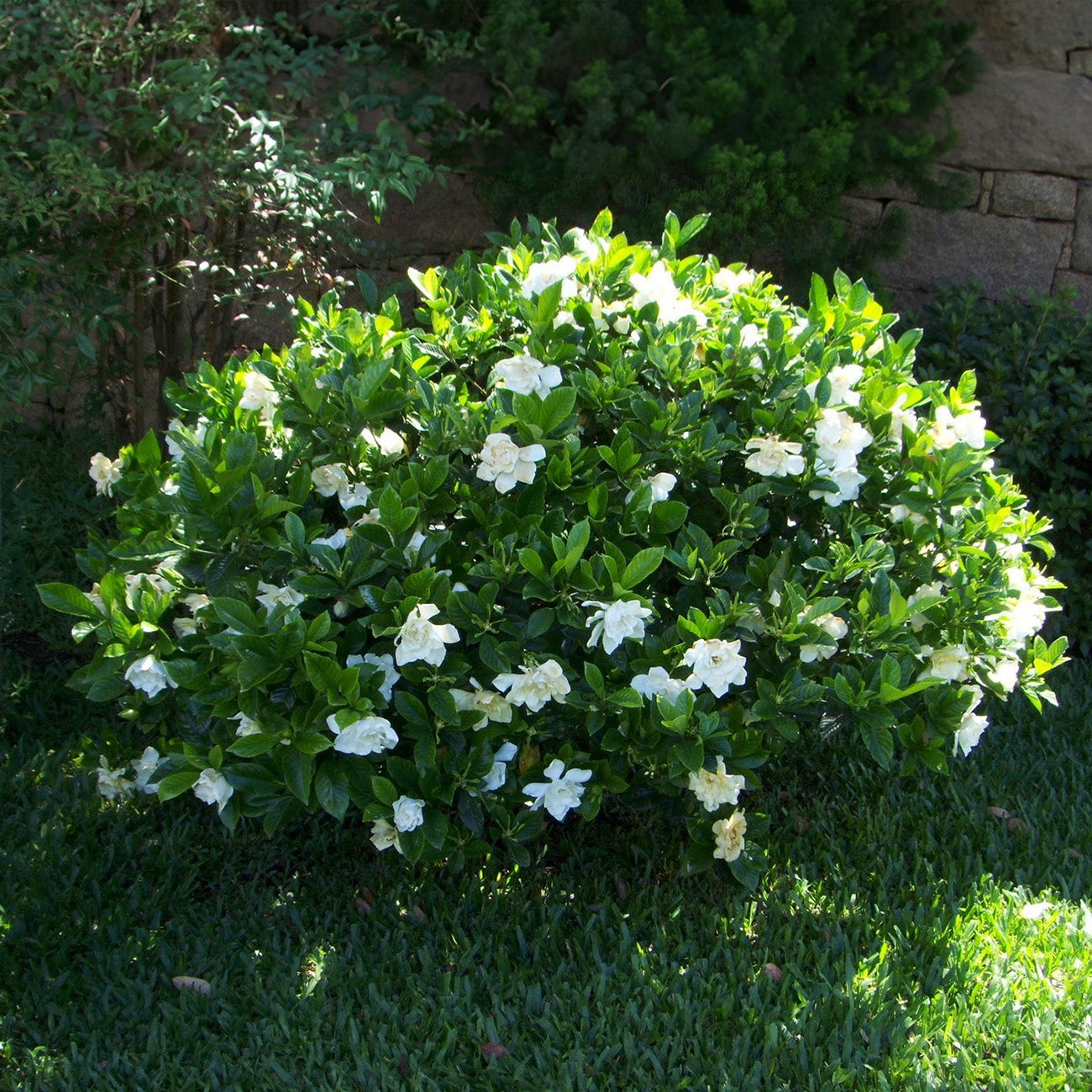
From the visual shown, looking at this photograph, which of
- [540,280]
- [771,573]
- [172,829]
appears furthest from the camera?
[172,829]

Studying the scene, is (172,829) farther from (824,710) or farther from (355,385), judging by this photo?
(824,710)

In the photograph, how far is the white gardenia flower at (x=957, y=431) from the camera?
2.52 metres

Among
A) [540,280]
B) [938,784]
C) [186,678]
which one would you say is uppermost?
[540,280]

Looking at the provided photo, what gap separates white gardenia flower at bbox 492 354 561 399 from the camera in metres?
2.31

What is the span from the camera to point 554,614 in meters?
2.19

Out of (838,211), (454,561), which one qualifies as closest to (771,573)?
(454,561)

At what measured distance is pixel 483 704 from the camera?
2.24 m

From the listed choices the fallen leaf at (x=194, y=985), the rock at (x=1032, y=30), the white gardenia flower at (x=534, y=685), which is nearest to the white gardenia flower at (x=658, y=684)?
the white gardenia flower at (x=534, y=685)

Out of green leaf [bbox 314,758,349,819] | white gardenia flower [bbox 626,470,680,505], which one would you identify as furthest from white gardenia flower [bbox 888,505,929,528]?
green leaf [bbox 314,758,349,819]

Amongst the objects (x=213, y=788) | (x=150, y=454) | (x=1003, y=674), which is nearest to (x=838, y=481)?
(x=1003, y=674)

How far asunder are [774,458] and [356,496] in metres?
0.86

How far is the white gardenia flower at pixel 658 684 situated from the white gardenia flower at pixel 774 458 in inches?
18.9

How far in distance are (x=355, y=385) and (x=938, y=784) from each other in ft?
6.38

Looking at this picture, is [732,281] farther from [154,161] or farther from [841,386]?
[154,161]
